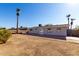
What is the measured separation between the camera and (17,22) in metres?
15.6

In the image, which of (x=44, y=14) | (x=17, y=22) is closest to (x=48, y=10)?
(x=44, y=14)

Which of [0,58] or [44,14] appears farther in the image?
[44,14]

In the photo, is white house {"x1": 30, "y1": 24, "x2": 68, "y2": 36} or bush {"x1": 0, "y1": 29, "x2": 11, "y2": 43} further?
white house {"x1": 30, "y1": 24, "x2": 68, "y2": 36}

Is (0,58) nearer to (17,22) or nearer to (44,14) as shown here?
(44,14)

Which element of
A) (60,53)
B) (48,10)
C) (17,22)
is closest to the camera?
(60,53)

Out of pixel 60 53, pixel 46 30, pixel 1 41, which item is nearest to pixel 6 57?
pixel 60 53

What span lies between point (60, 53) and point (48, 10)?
3784 mm

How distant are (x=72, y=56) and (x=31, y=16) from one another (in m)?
5.63

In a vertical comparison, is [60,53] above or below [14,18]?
below

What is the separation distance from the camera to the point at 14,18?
1464 centimetres

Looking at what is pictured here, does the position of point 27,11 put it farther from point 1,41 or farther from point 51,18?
point 1,41

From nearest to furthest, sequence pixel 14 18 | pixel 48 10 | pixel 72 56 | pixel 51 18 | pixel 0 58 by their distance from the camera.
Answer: pixel 0 58 → pixel 72 56 → pixel 48 10 → pixel 51 18 → pixel 14 18

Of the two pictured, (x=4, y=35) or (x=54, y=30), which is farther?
(x=54, y=30)

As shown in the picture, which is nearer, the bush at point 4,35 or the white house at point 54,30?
the bush at point 4,35
